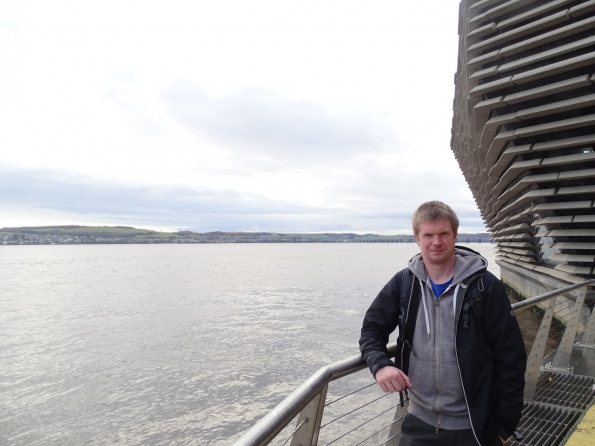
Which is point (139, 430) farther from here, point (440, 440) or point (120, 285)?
point (120, 285)

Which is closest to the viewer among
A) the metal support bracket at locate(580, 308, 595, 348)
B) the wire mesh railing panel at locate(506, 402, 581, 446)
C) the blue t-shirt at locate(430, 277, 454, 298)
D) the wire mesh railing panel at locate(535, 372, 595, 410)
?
the blue t-shirt at locate(430, 277, 454, 298)

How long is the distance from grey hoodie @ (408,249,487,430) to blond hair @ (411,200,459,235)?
0.87ft

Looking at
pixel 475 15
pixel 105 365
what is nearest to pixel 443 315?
pixel 475 15

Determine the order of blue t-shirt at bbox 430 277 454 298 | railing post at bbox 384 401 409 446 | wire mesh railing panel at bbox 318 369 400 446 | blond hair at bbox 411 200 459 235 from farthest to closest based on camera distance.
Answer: wire mesh railing panel at bbox 318 369 400 446 → railing post at bbox 384 401 409 446 → blond hair at bbox 411 200 459 235 → blue t-shirt at bbox 430 277 454 298

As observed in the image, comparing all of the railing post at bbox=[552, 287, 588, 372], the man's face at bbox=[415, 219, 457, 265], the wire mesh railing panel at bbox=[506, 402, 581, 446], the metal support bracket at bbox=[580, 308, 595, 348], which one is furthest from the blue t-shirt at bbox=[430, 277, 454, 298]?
the metal support bracket at bbox=[580, 308, 595, 348]

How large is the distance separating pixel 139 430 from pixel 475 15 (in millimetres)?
15273

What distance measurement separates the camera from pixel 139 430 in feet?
38.5

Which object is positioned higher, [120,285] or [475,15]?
[475,15]

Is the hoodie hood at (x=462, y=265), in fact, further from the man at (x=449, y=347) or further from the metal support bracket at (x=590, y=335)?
the metal support bracket at (x=590, y=335)

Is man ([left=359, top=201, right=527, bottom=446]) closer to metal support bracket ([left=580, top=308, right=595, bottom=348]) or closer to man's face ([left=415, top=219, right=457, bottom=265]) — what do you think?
man's face ([left=415, top=219, right=457, bottom=265])

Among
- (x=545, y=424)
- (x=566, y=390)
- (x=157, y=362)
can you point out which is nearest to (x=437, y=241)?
(x=545, y=424)

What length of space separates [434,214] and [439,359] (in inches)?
32.6

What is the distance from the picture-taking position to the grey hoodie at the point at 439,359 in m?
2.50

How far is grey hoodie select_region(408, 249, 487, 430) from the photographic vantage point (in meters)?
2.50
